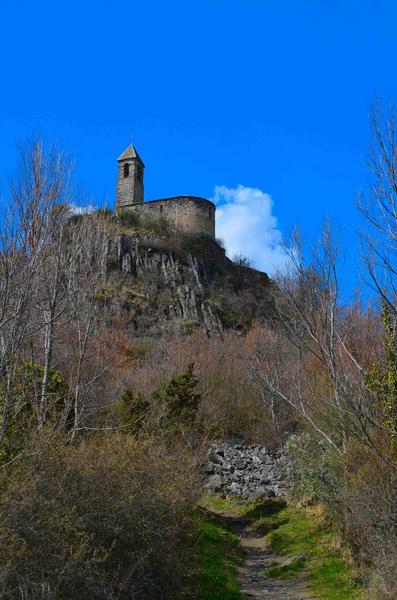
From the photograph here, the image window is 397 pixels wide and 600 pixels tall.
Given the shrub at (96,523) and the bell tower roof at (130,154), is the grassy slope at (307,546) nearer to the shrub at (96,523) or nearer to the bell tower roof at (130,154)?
the shrub at (96,523)

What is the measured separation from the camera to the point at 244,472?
68.7 feet

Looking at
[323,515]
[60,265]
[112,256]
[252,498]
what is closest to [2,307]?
[60,265]

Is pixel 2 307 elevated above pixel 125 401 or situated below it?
above

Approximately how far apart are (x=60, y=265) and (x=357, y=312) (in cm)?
1250

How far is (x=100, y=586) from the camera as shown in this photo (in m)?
6.84

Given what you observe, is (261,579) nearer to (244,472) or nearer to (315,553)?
(315,553)

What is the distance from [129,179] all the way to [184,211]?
7.12 metres

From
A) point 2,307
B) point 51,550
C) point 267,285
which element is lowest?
point 51,550

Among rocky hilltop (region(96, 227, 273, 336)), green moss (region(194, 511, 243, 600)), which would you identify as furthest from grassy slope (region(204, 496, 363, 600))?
rocky hilltop (region(96, 227, 273, 336))

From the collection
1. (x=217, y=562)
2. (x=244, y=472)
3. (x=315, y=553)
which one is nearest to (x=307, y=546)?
(x=315, y=553)

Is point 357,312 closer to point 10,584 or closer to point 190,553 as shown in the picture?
point 190,553

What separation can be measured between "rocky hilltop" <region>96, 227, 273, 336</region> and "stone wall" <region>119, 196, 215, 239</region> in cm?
184

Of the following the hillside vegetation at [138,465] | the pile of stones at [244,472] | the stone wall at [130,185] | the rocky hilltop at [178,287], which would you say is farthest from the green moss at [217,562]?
the stone wall at [130,185]

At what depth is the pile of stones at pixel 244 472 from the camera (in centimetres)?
1931
